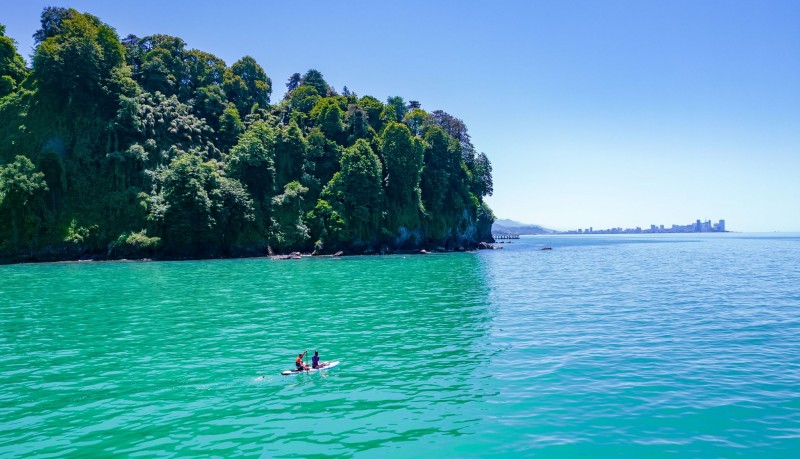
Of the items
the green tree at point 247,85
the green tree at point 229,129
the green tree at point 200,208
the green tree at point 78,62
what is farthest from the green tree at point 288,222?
the green tree at point 78,62

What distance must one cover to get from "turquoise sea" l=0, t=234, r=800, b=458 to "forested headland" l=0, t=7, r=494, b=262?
4993cm

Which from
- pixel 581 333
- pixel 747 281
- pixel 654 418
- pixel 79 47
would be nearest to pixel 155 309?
pixel 581 333

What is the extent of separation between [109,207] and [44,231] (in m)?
10.2

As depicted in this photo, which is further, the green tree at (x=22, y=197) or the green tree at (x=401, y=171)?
the green tree at (x=401, y=171)

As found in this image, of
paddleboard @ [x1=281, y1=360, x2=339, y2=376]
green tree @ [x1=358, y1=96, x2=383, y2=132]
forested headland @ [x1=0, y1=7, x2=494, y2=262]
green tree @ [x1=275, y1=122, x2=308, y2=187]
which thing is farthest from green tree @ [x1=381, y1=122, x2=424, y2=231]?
paddleboard @ [x1=281, y1=360, x2=339, y2=376]

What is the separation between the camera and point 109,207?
267ft

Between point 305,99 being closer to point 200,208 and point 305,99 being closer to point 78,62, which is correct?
point 200,208

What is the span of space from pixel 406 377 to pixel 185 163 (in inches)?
2906

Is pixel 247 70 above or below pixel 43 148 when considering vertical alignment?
above

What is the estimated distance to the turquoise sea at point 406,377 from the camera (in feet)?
38.8

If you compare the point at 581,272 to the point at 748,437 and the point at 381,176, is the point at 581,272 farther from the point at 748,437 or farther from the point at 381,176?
the point at 381,176

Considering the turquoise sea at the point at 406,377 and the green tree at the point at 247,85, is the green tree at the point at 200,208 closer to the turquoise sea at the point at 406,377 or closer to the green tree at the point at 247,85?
the green tree at the point at 247,85

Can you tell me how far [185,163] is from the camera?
78062mm

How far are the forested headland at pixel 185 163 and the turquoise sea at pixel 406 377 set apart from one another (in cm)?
4993
